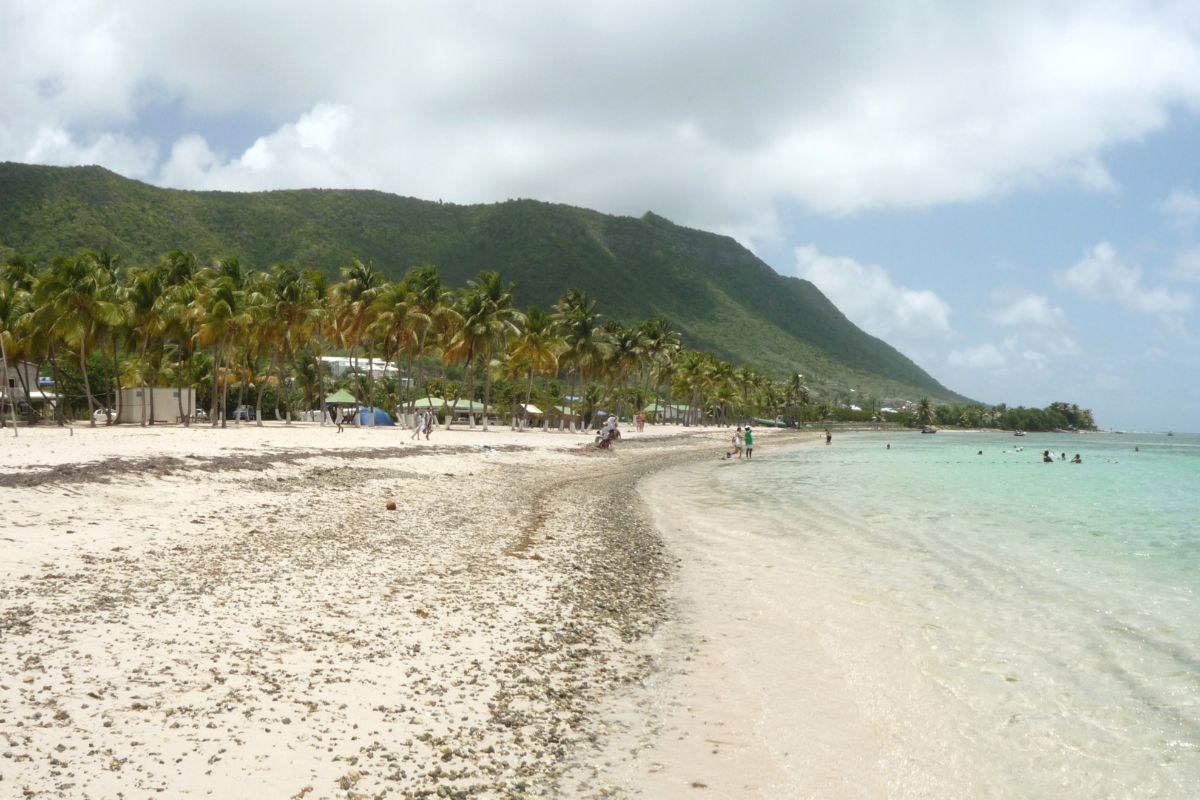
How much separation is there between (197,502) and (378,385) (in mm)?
66926

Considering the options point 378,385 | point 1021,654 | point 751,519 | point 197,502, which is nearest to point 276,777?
point 1021,654

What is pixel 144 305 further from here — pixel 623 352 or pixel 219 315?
pixel 623 352

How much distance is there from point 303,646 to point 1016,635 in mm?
7432

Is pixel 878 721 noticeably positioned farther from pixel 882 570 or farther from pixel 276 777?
pixel 882 570

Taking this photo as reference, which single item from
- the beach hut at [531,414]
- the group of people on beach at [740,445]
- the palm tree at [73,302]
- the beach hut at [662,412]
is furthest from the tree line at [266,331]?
the group of people on beach at [740,445]

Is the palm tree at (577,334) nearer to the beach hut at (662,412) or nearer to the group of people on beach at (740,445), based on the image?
the group of people on beach at (740,445)

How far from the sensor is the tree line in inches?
1430

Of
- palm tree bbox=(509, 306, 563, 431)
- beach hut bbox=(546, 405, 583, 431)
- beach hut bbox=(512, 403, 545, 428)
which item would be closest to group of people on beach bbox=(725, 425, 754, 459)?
palm tree bbox=(509, 306, 563, 431)

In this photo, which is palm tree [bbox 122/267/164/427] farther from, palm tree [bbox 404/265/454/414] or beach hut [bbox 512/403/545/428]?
beach hut [bbox 512/403/545/428]

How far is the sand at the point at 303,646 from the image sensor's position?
4.36 meters

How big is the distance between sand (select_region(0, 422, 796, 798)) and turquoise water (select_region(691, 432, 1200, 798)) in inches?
90.6

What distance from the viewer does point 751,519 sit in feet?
60.8

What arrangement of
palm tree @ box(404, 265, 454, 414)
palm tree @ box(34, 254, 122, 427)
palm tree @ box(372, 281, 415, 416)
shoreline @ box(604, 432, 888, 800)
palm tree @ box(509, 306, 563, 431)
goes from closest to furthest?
shoreline @ box(604, 432, 888, 800) < palm tree @ box(34, 254, 122, 427) < palm tree @ box(372, 281, 415, 416) < palm tree @ box(404, 265, 454, 414) < palm tree @ box(509, 306, 563, 431)

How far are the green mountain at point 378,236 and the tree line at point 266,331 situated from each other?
15.0m
